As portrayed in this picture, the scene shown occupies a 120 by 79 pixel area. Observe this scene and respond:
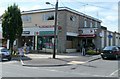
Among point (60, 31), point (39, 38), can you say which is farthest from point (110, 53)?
point (39, 38)

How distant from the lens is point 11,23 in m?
31.3

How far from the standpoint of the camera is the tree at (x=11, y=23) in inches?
1236

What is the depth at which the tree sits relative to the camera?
3141 cm

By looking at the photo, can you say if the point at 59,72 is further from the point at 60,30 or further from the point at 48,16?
the point at 48,16

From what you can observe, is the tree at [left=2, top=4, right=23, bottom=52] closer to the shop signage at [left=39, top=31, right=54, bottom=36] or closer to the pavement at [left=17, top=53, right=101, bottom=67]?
the pavement at [left=17, top=53, right=101, bottom=67]

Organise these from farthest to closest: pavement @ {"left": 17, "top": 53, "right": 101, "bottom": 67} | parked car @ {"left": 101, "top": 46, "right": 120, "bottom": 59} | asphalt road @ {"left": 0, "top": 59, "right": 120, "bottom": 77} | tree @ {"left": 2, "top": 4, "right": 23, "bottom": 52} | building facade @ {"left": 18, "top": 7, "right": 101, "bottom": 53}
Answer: building facade @ {"left": 18, "top": 7, "right": 101, "bottom": 53} < tree @ {"left": 2, "top": 4, "right": 23, "bottom": 52} < parked car @ {"left": 101, "top": 46, "right": 120, "bottom": 59} < pavement @ {"left": 17, "top": 53, "right": 101, "bottom": 67} < asphalt road @ {"left": 0, "top": 59, "right": 120, "bottom": 77}

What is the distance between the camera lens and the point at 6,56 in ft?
86.8

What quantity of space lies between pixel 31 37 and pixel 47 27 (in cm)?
455

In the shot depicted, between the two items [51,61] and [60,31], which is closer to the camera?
[51,61]

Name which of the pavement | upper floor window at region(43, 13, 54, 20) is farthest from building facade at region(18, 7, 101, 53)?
the pavement

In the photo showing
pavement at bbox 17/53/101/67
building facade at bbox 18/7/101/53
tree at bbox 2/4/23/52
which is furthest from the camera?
building facade at bbox 18/7/101/53

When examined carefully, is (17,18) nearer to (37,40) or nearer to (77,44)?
(37,40)

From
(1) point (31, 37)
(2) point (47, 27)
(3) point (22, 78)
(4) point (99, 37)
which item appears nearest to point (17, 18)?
(2) point (47, 27)

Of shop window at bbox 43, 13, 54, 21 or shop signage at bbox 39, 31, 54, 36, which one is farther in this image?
shop window at bbox 43, 13, 54, 21
